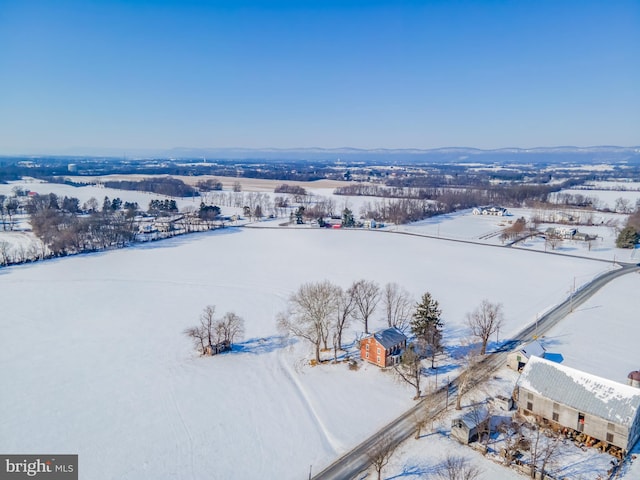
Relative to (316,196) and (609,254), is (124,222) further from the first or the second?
(609,254)

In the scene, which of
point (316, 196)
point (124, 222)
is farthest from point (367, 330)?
point (316, 196)

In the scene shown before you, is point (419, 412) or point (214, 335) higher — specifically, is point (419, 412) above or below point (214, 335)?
below

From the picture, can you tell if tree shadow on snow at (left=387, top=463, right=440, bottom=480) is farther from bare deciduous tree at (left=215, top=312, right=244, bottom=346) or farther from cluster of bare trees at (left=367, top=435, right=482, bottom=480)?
bare deciduous tree at (left=215, top=312, right=244, bottom=346)

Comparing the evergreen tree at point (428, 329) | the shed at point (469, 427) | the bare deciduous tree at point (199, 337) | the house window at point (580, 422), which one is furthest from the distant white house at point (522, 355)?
the bare deciduous tree at point (199, 337)

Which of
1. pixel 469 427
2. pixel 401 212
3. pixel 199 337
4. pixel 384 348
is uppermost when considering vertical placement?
pixel 401 212

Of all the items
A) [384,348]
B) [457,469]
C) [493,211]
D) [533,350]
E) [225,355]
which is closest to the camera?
[457,469]

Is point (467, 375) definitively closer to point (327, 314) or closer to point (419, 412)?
point (419, 412)

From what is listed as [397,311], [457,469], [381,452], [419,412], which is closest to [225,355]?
A: [419,412]
